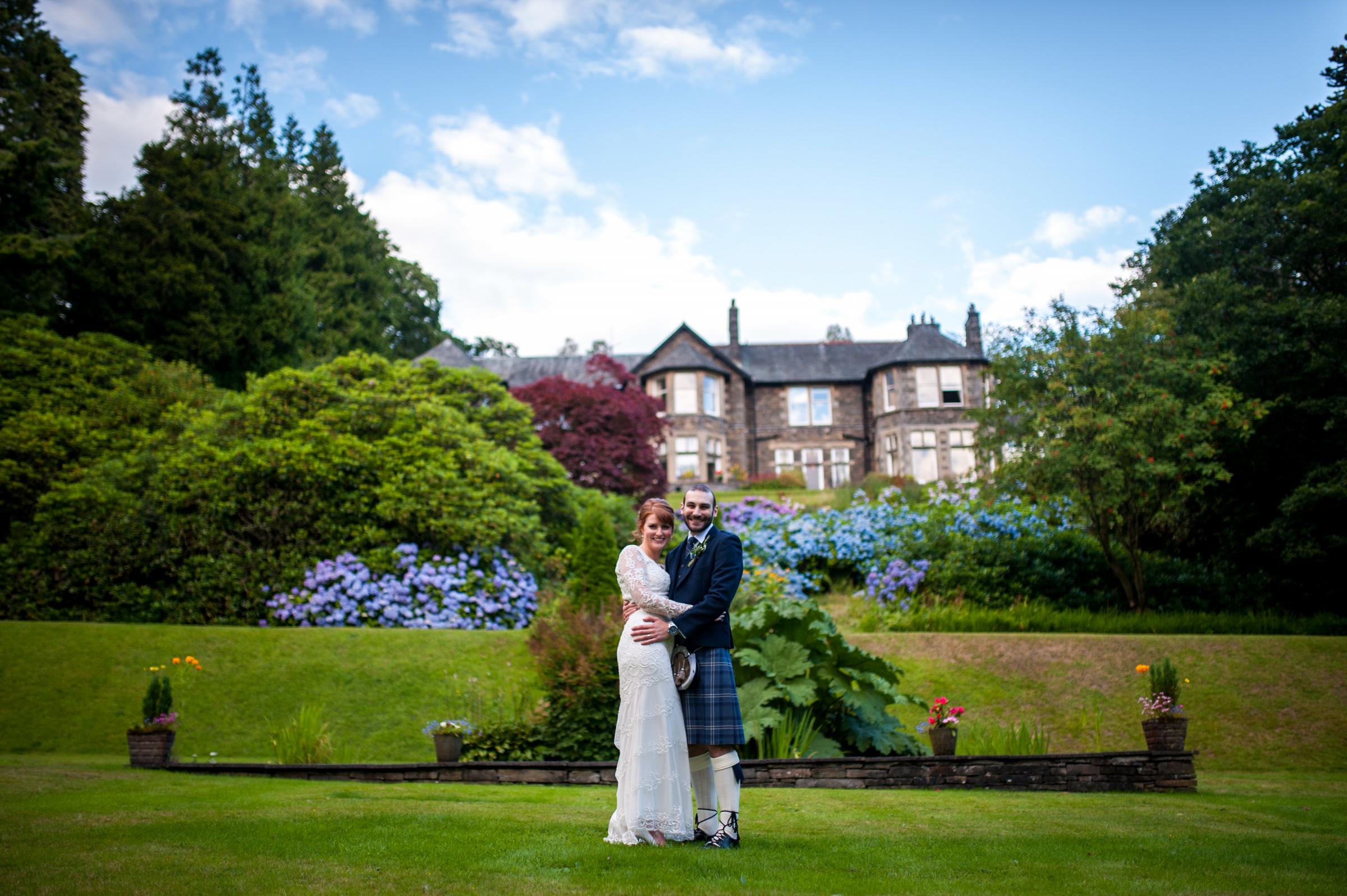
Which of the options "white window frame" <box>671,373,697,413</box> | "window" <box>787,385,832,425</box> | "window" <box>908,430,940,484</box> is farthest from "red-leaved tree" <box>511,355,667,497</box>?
"window" <box>908,430,940,484</box>

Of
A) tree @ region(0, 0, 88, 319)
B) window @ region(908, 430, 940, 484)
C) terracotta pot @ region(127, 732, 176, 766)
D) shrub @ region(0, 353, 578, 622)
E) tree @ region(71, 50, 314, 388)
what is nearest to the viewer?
terracotta pot @ region(127, 732, 176, 766)

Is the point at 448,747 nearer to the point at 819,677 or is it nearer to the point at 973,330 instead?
the point at 819,677

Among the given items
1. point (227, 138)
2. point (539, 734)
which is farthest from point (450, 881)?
point (227, 138)

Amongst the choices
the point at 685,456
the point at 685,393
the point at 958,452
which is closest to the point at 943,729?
the point at 685,456

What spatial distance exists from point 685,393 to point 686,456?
262 centimetres

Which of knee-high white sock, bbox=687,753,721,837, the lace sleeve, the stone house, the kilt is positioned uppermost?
the stone house

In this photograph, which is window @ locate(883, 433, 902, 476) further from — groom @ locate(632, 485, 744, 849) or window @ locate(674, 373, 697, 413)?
groom @ locate(632, 485, 744, 849)

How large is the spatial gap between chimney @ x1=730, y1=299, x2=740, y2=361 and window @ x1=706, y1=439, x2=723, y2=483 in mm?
4730

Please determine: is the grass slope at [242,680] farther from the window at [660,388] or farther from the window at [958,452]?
the window at [958,452]

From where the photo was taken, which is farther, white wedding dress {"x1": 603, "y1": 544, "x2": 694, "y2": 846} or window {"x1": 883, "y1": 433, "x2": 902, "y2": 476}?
window {"x1": 883, "y1": 433, "x2": 902, "y2": 476}

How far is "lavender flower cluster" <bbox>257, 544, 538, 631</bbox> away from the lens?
45.4 feet

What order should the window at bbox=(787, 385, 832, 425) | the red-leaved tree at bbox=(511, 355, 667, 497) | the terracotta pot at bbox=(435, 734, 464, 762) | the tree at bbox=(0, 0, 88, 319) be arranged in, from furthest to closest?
1. the window at bbox=(787, 385, 832, 425)
2. the red-leaved tree at bbox=(511, 355, 667, 497)
3. the tree at bbox=(0, 0, 88, 319)
4. the terracotta pot at bbox=(435, 734, 464, 762)

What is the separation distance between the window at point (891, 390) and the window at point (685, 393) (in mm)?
8075

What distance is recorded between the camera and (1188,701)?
10867 millimetres
